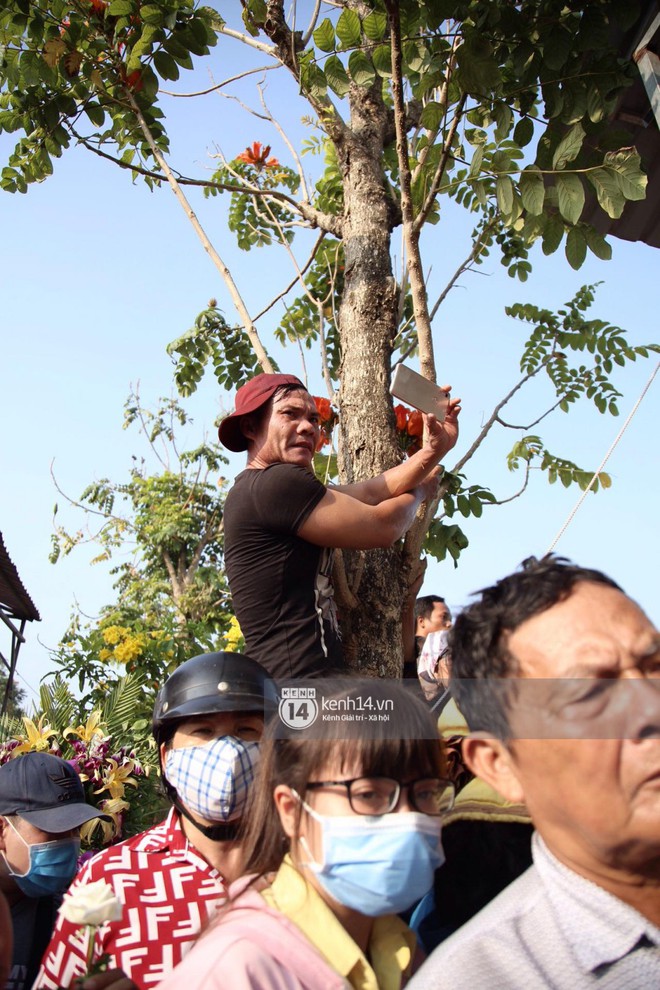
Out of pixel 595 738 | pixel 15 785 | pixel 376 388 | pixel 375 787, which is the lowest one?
pixel 15 785

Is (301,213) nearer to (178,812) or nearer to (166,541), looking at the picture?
(178,812)

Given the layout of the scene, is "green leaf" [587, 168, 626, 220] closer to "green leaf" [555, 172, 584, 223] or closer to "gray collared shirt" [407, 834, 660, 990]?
"green leaf" [555, 172, 584, 223]

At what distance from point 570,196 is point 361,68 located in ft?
3.09

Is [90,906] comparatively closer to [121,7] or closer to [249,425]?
[249,425]

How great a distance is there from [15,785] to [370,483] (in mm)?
1319

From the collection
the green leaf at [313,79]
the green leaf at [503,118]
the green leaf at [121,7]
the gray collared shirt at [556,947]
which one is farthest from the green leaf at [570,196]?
the gray collared shirt at [556,947]

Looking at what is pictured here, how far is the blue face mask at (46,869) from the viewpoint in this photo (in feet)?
8.00

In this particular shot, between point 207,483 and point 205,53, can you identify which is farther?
point 207,483

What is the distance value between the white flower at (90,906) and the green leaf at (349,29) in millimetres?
2783

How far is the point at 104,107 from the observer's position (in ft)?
11.9

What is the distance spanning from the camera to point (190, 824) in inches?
83.1

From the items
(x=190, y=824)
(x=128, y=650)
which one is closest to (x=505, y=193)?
(x=190, y=824)

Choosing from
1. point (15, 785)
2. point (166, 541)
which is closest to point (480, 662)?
point (15, 785)

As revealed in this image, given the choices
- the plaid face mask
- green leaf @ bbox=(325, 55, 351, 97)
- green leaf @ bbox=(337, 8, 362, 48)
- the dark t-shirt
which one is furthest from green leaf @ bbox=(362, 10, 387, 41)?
the plaid face mask
